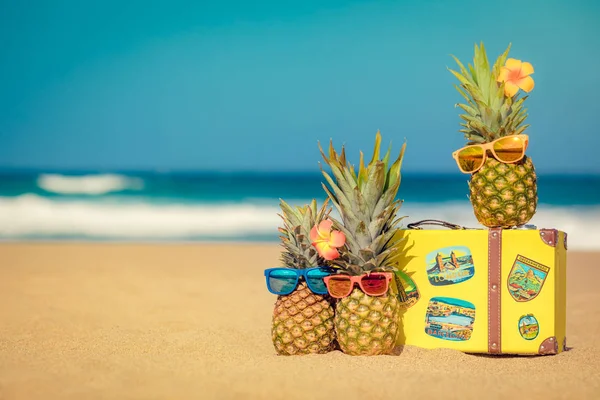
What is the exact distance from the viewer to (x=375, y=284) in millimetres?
4422

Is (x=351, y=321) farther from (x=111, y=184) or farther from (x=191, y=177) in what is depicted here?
(x=191, y=177)

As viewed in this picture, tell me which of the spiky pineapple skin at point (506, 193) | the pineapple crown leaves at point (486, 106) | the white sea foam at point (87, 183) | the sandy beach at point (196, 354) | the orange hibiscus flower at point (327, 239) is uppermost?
the white sea foam at point (87, 183)

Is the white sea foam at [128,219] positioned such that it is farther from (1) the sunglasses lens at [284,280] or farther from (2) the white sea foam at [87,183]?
(1) the sunglasses lens at [284,280]

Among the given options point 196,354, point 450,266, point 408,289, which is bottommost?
point 196,354

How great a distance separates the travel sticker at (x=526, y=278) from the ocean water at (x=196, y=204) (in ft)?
32.1

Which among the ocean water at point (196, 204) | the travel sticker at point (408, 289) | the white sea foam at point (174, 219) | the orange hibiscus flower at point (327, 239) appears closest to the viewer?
the orange hibiscus flower at point (327, 239)

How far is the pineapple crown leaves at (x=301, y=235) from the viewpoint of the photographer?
15.3ft

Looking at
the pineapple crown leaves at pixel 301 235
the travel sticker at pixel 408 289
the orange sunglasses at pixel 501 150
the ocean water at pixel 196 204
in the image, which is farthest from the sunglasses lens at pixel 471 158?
the ocean water at pixel 196 204

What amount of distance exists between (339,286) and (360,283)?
14cm

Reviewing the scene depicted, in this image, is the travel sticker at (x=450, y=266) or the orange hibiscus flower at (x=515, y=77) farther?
the orange hibiscus flower at (x=515, y=77)

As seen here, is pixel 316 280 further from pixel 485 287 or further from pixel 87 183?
pixel 87 183

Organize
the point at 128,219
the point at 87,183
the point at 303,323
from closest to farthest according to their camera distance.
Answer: the point at 303,323, the point at 128,219, the point at 87,183

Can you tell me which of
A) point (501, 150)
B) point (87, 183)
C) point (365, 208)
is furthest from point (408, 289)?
point (87, 183)

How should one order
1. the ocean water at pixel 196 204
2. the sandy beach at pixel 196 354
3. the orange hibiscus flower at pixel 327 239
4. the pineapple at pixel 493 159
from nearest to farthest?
1. the sandy beach at pixel 196 354
2. the orange hibiscus flower at pixel 327 239
3. the pineapple at pixel 493 159
4. the ocean water at pixel 196 204
